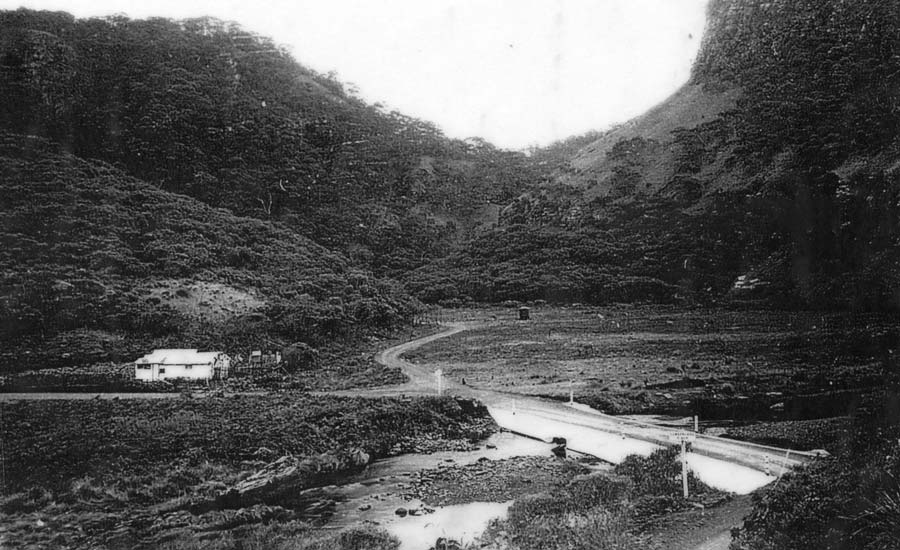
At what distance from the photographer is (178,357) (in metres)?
7.36

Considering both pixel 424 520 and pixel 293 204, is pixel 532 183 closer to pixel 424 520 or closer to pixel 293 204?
pixel 293 204

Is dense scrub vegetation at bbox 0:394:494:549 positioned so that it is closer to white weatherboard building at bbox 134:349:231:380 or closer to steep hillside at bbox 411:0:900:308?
white weatherboard building at bbox 134:349:231:380

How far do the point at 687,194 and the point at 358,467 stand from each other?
5.43 m

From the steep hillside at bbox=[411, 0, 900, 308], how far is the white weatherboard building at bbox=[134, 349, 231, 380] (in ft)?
13.3

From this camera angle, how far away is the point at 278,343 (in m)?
7.97

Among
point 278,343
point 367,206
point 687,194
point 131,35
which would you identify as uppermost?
point 131,35

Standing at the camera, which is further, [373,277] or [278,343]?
[373,277]

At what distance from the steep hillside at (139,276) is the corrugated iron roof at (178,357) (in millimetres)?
144

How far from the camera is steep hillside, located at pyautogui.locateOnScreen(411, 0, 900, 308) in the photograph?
6.39m

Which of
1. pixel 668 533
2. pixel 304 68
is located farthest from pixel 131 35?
pixel 668 533

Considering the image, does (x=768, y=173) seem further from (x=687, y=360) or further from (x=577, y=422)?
(x=577, y=422)

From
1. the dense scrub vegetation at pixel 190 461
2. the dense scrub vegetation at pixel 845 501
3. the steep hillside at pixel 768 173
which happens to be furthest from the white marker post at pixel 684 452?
the dense scrub vegetation at pixel 190 461

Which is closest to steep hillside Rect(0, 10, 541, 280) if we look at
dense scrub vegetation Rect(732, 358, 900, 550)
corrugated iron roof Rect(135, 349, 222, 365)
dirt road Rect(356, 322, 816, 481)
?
dirt road Rect(356, 322, 816, 481)

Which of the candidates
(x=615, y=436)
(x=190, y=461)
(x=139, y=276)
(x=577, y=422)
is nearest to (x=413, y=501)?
(x=577, y=422)
